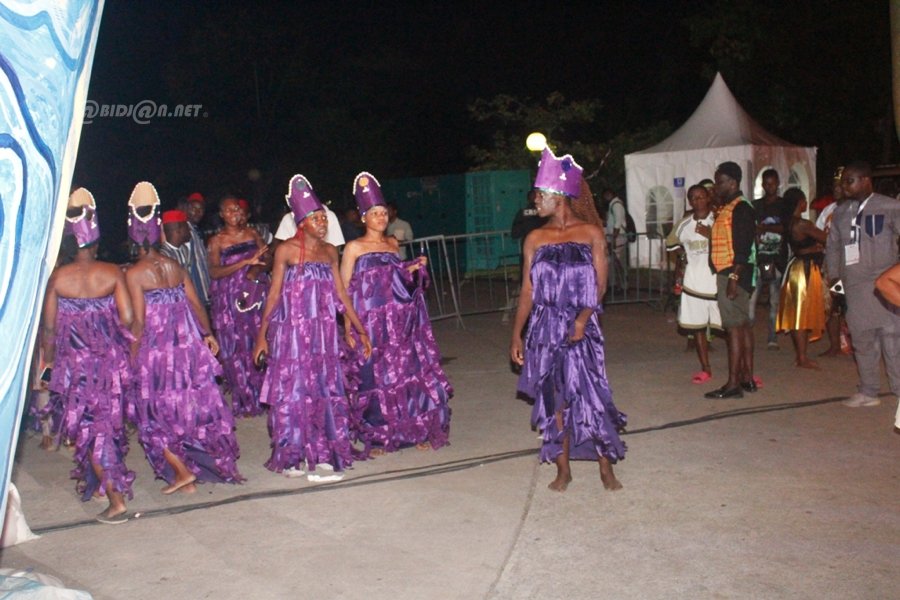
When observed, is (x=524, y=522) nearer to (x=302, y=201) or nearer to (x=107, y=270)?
(x=302, y=201)

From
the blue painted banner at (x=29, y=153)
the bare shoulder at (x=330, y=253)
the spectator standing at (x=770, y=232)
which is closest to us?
the blue painted banner at (x=29, y=153)

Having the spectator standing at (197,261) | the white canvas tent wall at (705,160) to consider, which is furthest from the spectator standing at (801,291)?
the white canvas tent wall at (705,160)

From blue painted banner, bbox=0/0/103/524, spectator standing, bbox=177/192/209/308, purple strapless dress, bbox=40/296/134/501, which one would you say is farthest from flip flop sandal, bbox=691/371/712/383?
blue painted banner, bbox=0/0/103/524

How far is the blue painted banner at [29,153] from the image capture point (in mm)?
2102

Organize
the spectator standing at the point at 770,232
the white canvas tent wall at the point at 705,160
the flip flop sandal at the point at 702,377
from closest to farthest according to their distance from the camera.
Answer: the flip flop sandal at the point at 702,377 < the spectator standing at the point at 770,232 < the white canvas tent wall at the point at 705,160

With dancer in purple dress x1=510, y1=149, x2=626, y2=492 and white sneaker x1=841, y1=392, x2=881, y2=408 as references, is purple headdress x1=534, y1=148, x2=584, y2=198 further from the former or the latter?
white sneaker x1=841, y1=392, x2=881, y2=408

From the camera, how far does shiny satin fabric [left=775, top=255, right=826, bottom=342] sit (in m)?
9.36

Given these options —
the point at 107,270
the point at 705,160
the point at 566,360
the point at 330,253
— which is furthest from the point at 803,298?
the point at 705,160

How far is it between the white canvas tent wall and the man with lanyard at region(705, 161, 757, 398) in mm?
9062

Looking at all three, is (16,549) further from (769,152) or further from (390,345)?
(769,152)

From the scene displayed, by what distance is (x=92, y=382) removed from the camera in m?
5.82

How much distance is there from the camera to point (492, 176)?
22.0 m

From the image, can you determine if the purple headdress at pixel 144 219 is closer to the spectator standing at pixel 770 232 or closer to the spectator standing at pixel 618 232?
the spectator standing at pixel 770 232

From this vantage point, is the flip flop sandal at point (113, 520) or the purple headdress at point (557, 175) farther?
the purple headdress at point (557, 175)
